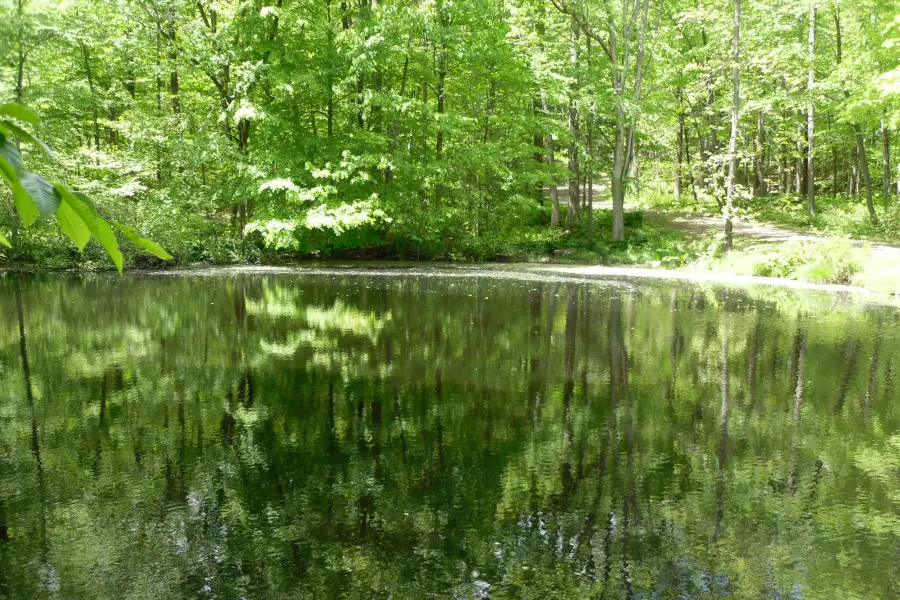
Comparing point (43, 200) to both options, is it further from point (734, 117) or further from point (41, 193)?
point (734, 117)

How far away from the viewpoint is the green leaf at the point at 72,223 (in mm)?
978

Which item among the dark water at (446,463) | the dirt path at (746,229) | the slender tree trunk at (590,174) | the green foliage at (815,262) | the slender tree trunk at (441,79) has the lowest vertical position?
the dark water at (446,463)

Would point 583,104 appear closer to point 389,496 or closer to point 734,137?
point 734,137

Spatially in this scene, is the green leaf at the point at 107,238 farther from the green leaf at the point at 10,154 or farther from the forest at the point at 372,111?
the forest at the point at 372,111

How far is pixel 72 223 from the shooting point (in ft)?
3.26

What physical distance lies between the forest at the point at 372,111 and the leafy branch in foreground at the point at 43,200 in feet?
71.9

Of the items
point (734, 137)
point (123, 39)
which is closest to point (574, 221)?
point (734, 137)

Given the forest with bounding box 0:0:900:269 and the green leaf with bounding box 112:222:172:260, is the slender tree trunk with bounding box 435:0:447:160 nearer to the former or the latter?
the forest with bounding box 0:0:900:269

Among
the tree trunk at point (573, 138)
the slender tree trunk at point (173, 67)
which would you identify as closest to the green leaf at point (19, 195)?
the tree trunk at point (573, 138)

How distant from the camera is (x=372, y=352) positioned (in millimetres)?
8750

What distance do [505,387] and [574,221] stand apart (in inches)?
881

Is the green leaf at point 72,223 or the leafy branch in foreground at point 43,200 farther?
the green leaf at point 72,223

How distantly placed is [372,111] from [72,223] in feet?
86.4

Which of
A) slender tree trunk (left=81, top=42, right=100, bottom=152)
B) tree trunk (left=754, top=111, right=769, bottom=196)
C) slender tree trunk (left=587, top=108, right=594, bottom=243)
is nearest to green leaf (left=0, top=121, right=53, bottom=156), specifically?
slender tree trunk (left=587, top=108, right=594, bottom=243)
